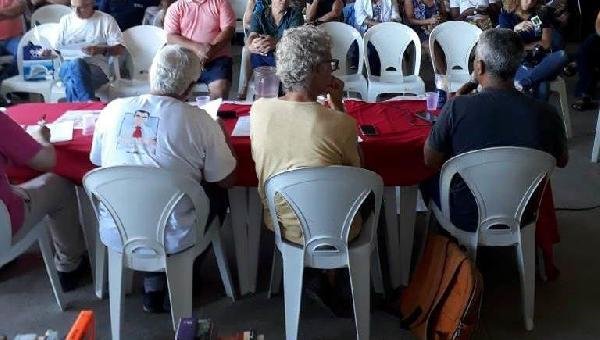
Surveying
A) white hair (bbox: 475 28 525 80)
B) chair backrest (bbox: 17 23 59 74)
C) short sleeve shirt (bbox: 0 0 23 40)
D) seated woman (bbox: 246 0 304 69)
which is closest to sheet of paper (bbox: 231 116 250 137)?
white hair (bbox: 475 28 525 80)

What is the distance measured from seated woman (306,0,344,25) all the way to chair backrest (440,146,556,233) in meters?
3.23

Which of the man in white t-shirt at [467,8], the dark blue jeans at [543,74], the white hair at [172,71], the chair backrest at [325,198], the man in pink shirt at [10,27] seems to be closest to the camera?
the chair backrest at [325,198]

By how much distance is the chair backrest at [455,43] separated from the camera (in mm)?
4881

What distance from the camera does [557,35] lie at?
5.37 meters

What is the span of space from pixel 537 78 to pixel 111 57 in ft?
9.65

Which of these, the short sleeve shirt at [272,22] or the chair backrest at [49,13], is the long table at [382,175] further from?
the chair backrest at [49,13]

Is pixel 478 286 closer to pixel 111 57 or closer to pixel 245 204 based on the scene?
pixel 245 204

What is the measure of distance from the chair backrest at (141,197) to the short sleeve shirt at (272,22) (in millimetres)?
2429

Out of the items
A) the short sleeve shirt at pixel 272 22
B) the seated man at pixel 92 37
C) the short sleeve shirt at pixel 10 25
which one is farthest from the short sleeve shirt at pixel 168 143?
the short sleeve shirt at pixel 10 25

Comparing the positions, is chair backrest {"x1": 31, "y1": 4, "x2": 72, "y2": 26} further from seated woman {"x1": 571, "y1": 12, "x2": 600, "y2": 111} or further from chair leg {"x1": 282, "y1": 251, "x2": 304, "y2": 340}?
seated woman {"x1": 571, "y1": 12, "x2": 600, "y2": 111}

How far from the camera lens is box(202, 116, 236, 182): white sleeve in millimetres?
2559

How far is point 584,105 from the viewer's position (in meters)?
5.54

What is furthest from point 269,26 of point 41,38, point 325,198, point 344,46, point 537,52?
point 325,198

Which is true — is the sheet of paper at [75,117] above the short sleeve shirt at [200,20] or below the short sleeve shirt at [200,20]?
below
